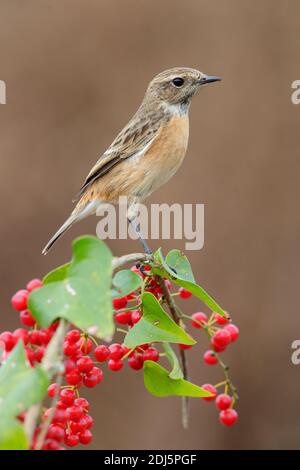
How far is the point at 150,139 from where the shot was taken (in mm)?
4441

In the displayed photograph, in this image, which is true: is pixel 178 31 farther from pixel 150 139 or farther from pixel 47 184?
pixel 150 139

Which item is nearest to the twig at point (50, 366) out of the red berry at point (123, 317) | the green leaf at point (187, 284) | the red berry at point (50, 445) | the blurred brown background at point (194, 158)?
the red berry at point (50, 445)

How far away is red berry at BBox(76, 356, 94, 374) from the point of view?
2.18 m

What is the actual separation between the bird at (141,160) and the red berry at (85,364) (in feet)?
6.71

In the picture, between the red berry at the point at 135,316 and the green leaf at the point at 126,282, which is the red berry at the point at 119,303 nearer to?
the red berry at the point at 135,316

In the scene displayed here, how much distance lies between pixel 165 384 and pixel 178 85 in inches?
109

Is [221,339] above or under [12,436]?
above

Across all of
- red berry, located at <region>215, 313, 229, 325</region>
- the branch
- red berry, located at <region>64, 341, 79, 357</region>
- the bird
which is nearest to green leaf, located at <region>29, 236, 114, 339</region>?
the branch

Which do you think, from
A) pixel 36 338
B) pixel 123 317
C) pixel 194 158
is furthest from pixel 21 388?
pixel 194 158

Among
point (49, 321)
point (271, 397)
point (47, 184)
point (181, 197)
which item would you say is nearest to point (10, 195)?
point (47, 184)

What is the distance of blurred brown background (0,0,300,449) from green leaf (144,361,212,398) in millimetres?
4376

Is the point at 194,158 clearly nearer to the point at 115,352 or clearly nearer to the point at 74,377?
the point at 115,352

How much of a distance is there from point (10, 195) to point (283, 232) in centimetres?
251

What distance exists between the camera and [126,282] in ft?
6.80
